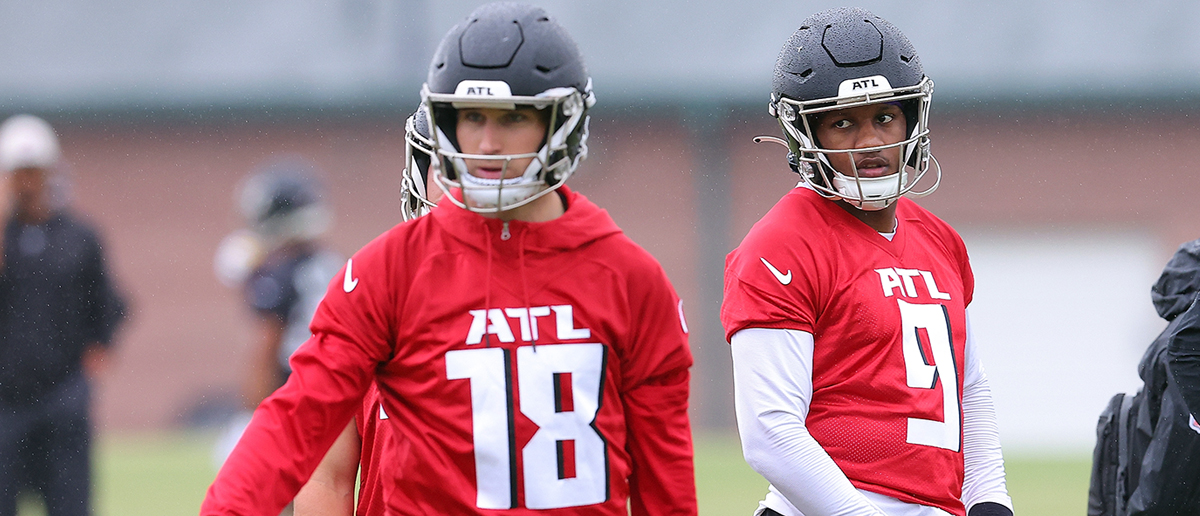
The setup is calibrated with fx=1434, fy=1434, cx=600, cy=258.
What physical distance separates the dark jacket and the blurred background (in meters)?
11.3

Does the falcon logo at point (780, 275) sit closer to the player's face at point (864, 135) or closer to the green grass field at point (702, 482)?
the player's face at point (864, 135)

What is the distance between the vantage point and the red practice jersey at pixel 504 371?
2773 mm

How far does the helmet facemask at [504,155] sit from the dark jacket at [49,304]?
167 inches

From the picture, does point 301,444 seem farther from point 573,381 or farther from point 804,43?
point 804,43

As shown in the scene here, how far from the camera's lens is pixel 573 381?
2.81 meters

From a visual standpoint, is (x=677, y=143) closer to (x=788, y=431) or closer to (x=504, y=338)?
(x=788, y=431)

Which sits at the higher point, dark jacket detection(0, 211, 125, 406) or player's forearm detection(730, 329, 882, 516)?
player's forearm detection(730, 329, 882, 516)

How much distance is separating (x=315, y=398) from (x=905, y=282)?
52.2 inches

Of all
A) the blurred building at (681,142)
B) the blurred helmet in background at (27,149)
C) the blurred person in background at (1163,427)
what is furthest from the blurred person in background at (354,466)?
the blurred building at (681,142)

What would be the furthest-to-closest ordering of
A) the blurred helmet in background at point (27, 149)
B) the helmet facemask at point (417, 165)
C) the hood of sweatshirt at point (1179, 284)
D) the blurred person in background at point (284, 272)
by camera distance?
the blurred person in background at point (284, 272) → the blurred helmet in background at point (27, 149) → the hood of sweatshirt at point (1179, 284) → the helmet facemask at point (417, 165)

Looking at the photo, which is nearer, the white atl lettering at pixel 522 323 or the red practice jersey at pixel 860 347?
the white atl lettering at pixel 522 323

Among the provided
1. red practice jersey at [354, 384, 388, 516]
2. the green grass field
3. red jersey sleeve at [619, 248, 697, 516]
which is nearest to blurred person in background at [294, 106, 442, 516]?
red practice jersey at [354, 384, 388, 516]

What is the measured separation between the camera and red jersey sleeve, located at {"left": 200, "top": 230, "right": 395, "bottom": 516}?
2.63 metres

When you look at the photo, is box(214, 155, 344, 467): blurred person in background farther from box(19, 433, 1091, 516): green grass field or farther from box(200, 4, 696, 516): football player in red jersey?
box(200, 4, 696, 516): football player in red jersey
